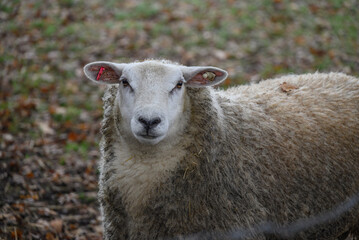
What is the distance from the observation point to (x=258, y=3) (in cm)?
962

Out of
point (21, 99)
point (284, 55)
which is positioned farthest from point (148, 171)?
point (284, 55)

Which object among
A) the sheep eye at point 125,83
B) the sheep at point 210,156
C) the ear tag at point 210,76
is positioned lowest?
the sheep at point 210,156

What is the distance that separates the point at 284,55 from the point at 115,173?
18.3ft

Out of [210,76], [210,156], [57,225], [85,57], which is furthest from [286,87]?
[85,57]

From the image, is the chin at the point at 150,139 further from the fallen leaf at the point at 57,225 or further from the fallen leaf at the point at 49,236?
the fallen leaf at the point at 57,225

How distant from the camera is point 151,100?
303 cm

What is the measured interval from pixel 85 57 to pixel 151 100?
209 inches

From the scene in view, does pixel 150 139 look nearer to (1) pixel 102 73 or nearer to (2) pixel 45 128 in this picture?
(1) pixel 102 73

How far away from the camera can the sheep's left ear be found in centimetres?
330

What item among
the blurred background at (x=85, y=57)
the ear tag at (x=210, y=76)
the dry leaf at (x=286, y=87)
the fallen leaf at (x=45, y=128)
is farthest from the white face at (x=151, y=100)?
the fallen leaf at (x=45, y=128)

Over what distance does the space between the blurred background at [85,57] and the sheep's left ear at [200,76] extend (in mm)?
2162

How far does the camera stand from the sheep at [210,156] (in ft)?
10.3

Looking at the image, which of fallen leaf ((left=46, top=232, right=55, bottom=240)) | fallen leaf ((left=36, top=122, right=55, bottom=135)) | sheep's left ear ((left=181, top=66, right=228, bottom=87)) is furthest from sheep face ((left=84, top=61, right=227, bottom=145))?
fallen leaf ((left=36, top=122, right=55, bottom=135))

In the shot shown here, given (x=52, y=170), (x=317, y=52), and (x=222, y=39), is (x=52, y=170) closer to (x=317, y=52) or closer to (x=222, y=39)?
(x=222, y=39)
